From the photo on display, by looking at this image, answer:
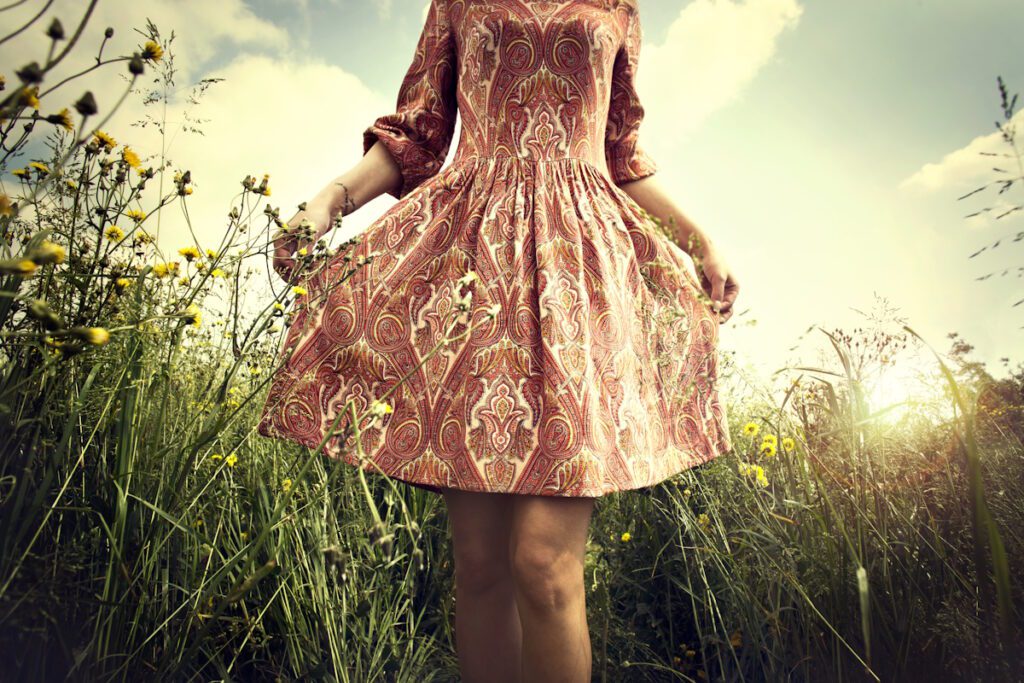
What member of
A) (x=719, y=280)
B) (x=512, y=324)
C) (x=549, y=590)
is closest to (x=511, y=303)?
(x=512, y=324)

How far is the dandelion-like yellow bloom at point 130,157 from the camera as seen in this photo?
1.47 m

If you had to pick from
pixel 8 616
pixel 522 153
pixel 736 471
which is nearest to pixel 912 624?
pixel 736 471

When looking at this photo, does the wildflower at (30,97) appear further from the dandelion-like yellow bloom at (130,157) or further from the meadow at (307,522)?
the dandelion-like yellow bloom at (130,157)

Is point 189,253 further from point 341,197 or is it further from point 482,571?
point 482,571

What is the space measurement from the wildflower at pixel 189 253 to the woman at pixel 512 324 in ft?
0.76

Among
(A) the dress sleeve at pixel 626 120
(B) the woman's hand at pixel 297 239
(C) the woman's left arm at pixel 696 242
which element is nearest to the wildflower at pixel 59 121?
(B) the woman's hand at pixel 297 239

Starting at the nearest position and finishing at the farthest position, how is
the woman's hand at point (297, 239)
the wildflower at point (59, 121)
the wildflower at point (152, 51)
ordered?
the wildflower at point (59, 121)
the wildflower at point (152, 51)
the woman's hand at point (297, 239)

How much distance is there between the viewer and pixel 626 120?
2.00 meters

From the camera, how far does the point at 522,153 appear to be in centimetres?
167

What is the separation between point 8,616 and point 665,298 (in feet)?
4.67

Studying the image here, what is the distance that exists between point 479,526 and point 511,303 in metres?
0.52

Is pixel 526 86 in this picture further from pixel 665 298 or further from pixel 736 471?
pixel 736 471

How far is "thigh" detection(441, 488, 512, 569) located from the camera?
151cm

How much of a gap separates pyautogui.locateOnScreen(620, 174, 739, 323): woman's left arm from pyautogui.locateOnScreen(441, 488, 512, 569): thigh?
0.76 metres
